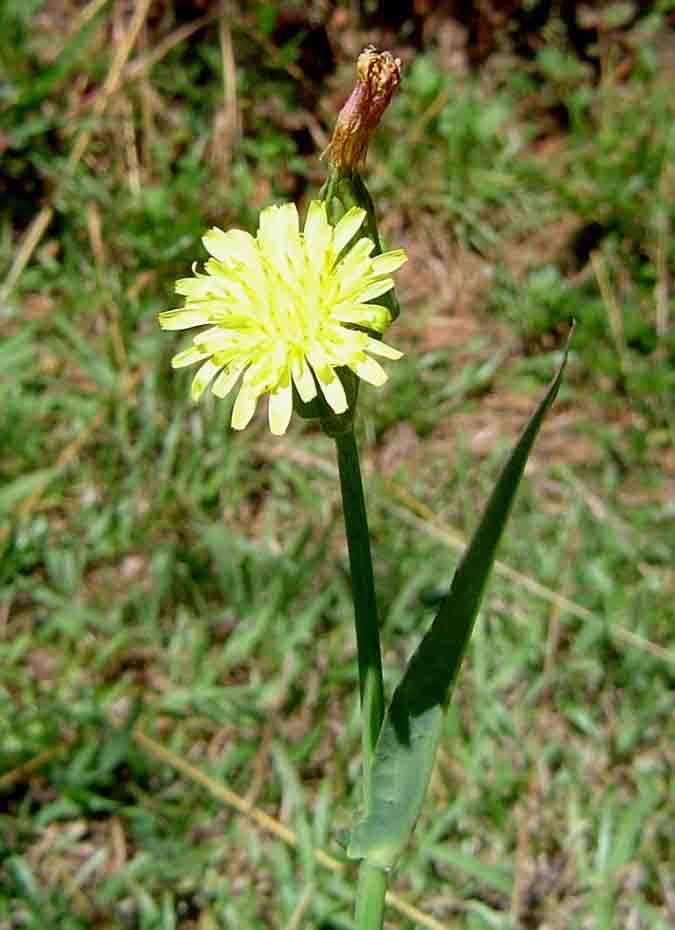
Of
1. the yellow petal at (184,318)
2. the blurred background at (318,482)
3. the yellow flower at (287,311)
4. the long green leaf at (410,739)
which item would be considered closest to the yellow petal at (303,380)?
the yellow flower at (287,311)

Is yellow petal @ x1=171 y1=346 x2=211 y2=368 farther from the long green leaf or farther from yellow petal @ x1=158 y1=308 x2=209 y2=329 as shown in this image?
the long green leaf

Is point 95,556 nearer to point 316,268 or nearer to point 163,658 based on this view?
point 163,658

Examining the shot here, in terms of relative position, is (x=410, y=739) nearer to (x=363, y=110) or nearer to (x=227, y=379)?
(x=227, y=379)

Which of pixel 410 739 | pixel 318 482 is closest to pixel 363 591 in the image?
pixel 410 739

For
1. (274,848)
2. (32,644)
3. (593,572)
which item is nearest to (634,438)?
(593,572)

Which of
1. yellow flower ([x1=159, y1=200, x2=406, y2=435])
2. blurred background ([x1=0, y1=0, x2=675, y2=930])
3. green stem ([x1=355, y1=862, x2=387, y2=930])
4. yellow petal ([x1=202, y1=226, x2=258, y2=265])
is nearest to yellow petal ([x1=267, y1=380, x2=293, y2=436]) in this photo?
yellow flower ([x1=159, y1=200, x2=406, y2=435])

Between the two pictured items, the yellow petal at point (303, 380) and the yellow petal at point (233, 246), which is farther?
the yellow petal at point (233, 246)

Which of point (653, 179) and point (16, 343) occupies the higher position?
point (653, 179)

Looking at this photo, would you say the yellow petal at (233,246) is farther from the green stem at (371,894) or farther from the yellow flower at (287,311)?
the green stem at (371,894)
